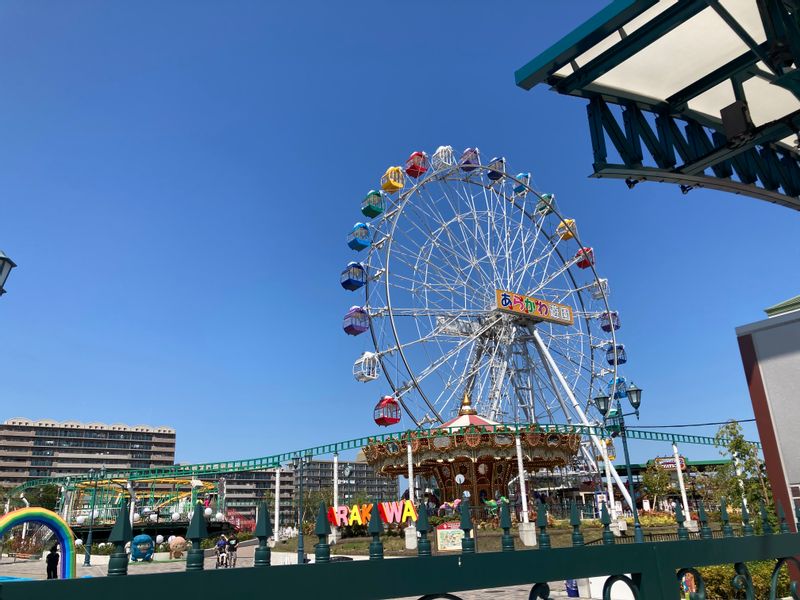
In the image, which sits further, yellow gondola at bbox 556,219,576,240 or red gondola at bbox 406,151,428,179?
yellow gondola at bbox 556,219,576,240

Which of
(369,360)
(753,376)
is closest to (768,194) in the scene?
(753,376)

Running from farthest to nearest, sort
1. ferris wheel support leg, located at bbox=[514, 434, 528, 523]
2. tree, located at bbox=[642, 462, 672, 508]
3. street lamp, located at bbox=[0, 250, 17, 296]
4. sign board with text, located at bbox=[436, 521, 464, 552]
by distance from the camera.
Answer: tree, located at bbox=[642, 462, 672, 508] < ferris wheel support leg, located at bbox=[514, 434, 528, 523] < sign board with text, located at bbox=[436, 521, 464, 552] < street lamp, located at bbox=[0, 250, 17, 296]

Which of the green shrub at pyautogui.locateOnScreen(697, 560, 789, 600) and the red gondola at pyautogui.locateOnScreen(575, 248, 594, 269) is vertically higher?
the red gondola at pyautogui.locateOnScreen(575, 248, 594, 269)

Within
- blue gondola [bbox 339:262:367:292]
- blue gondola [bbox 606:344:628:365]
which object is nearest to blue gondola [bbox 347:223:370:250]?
blue gondola [bbox 339:262:367:292]

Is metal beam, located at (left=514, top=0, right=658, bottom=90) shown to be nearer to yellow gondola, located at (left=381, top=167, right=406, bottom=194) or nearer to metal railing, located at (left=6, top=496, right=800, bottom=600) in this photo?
metal railing, located at (left=6, top=496, right=800, bottom=600)

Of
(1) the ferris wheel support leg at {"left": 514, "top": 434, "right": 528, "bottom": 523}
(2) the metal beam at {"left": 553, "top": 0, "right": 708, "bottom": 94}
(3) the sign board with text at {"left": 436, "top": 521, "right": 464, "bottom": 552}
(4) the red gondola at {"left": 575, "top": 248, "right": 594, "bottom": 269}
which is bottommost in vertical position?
(3) the sign board with text at {"left": 436, "top": 521, "right": 464, "bottom": 552}

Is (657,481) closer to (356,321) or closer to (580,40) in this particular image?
(356,321)

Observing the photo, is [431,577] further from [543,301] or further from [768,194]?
[543,301]

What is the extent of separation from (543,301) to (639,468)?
158 feet

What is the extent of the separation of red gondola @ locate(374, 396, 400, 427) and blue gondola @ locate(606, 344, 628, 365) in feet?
55.2

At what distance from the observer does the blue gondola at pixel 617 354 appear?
1646 inches

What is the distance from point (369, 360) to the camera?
3309 centimetres

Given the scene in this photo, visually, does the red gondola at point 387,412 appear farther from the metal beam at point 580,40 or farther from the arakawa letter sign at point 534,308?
the metal beam at point 580,40

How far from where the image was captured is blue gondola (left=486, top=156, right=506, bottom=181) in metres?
39.0
